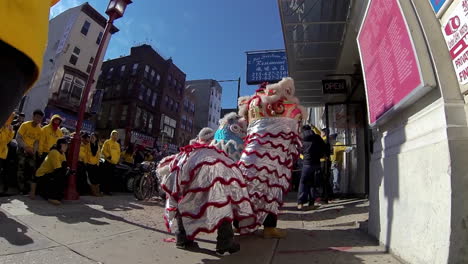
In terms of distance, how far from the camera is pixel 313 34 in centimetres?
581

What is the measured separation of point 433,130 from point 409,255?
98cm

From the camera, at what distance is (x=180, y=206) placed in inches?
104

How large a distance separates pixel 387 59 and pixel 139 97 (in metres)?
35.1

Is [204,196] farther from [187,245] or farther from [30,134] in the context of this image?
[30,134]

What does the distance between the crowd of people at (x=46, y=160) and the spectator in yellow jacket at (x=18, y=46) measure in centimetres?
324

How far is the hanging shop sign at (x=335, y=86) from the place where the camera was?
6664 mm

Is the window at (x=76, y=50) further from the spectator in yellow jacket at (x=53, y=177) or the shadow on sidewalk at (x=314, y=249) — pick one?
the shadow on sidewalk at (x=314, y=249)

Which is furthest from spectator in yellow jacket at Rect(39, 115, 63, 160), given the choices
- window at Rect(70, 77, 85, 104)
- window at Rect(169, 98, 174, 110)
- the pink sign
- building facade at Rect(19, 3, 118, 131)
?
window at Rect(169, 98, 174, 110)

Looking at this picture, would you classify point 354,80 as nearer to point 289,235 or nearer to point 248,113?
point 248,113

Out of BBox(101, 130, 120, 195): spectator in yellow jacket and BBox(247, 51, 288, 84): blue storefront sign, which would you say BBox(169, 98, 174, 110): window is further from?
BBox(101, 130, 120, 195): spectator in yellow jacket

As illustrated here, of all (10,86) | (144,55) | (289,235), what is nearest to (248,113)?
(289,235)

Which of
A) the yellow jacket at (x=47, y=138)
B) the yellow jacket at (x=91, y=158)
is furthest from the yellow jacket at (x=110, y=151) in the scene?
the yellow jacket at (x=47, y=138)

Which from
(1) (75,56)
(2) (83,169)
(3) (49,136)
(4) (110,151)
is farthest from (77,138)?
(1) (75,56)

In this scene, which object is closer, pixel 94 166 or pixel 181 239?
pixel 181 239
